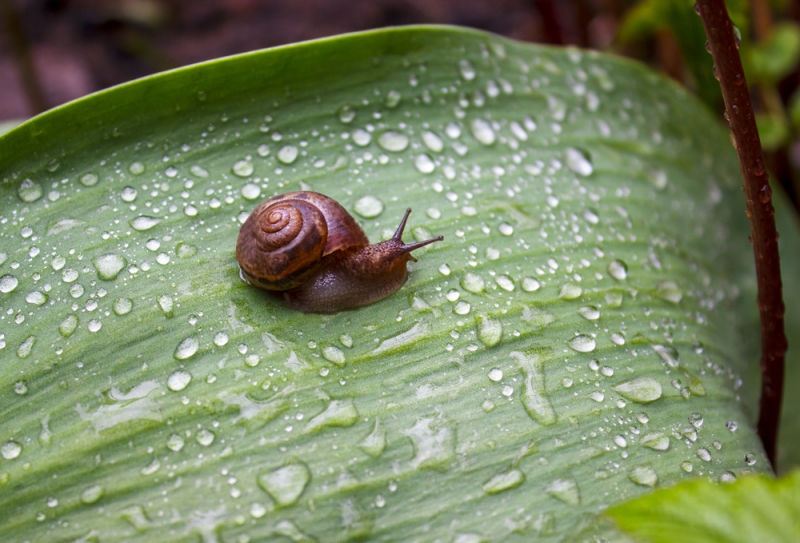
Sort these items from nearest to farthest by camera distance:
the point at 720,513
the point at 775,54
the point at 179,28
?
the point at 720,513
the point at 775,54
the point at 179,28

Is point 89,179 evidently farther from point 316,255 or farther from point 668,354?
point 668,354

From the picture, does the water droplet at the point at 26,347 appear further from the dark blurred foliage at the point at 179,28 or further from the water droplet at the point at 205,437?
the dark blurred foliage at the point at 179,28

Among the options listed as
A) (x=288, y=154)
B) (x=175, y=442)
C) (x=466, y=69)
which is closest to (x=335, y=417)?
(x=175, y=442)

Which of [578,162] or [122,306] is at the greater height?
[578,162]

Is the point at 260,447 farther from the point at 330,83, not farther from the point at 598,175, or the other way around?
the point at 598,175

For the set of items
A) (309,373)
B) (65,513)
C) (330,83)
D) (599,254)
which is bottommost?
(65,513)

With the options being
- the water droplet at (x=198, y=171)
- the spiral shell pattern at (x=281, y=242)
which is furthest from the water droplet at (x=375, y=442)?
the water droplet at (x=198, y=171)

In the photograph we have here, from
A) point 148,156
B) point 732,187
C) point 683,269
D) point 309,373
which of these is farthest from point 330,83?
point 732,187

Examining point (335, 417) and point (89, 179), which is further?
point (89, 179)
